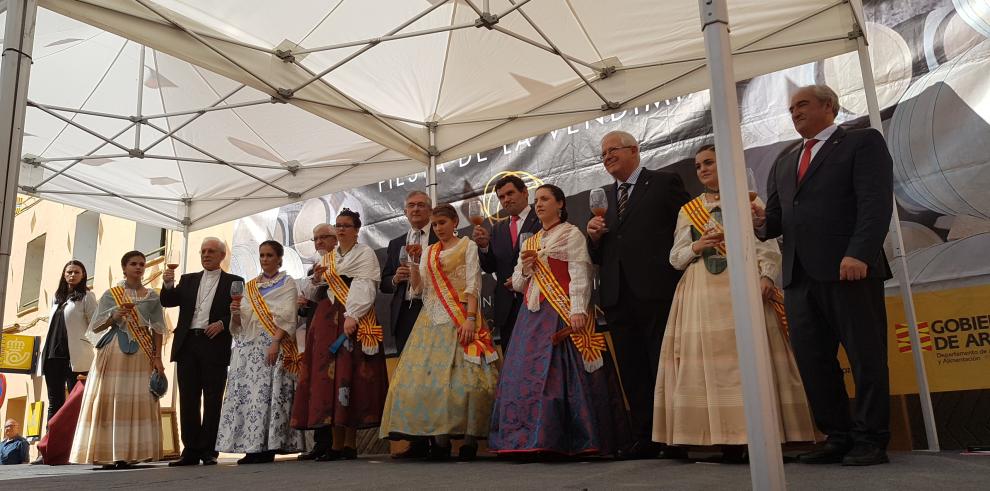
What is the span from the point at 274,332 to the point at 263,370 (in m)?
0.25

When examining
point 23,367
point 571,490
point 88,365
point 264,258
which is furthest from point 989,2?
point 23,367

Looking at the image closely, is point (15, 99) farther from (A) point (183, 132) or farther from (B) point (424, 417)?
(A) point (183, 132)

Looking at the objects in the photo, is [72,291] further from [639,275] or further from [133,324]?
[639,275]

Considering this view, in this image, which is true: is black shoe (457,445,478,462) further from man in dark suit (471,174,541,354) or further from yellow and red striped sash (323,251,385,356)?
yellow and red striped sash (323,251,385,356)

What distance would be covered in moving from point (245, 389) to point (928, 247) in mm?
4139

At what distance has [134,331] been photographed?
5152 mm

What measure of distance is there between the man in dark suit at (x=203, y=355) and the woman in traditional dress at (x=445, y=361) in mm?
1503

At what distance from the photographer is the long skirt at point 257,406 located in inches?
186

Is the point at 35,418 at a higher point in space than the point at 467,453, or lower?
higher

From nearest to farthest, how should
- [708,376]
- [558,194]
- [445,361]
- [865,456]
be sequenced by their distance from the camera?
[865,456] < [708,376] < [558,194] < [445,361]

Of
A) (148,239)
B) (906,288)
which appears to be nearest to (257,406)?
(906,288)

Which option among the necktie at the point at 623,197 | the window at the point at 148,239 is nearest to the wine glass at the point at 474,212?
the necktie at the point at 623,197

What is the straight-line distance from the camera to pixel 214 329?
5.07 m

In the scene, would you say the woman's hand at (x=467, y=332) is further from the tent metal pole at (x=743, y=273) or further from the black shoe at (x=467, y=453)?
the tent metal pole at (x=743, y=273)
